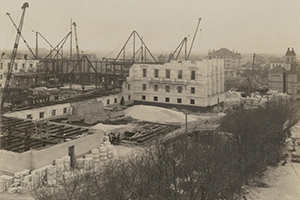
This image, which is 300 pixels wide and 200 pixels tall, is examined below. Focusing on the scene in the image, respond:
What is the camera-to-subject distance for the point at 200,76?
59.8m

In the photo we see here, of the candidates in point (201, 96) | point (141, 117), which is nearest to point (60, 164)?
point (141, 117)

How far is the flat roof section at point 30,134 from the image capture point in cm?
2964

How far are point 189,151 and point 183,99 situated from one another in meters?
36.0

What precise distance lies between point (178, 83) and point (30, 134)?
33.2m

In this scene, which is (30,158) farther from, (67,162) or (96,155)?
(96,155)

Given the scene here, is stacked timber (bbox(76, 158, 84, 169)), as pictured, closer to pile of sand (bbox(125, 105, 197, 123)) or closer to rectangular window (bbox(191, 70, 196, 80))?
pile of sand (bbox(125, 105, 197, 123))

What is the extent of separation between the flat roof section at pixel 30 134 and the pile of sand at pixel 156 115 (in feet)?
56.2

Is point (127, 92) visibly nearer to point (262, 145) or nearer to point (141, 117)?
point (141, 117)

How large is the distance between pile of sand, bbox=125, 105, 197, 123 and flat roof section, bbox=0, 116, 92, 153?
17.1 m

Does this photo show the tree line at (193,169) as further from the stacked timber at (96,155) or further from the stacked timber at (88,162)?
the stacked timber at (96,155)

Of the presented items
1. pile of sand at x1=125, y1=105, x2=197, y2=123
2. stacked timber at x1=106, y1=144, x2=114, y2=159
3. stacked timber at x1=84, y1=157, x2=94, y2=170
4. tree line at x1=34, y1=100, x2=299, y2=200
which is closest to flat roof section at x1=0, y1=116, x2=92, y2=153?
stacked timber at x1=106, y1=144, x2=114, y2=159

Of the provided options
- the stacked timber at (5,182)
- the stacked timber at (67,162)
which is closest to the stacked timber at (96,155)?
the stacked timber at (67,162)

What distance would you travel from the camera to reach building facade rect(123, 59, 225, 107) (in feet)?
197

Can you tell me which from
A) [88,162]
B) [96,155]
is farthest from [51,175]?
[96,155]
